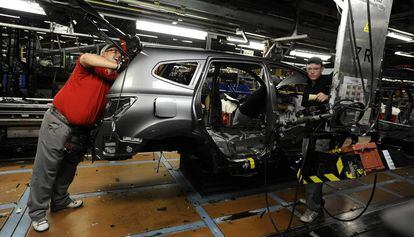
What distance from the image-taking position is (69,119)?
2322mm

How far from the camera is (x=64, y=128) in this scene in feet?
7.62

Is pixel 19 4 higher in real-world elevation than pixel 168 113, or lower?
higher

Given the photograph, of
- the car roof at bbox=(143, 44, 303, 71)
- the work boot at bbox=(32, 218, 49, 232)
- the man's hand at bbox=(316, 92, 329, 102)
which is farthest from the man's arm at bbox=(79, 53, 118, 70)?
the man's hand at bbox=(316, 92, 329, 102)

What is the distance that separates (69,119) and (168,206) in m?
1.44

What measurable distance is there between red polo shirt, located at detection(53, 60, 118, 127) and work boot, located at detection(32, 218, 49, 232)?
933mm

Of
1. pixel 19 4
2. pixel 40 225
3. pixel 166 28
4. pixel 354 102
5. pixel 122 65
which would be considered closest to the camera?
pixel 354 102

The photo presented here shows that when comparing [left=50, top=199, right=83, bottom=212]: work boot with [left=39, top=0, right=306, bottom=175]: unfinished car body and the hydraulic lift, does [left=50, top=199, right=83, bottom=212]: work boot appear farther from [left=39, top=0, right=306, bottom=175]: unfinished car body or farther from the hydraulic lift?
the hydraulic lift

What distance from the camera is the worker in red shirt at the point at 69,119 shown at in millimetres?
2262

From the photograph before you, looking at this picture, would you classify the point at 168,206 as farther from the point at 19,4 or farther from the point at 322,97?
the point at 19,4

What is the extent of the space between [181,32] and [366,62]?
3836 millimetres

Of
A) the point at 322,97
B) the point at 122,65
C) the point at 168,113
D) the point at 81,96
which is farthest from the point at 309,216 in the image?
the point at 81,96

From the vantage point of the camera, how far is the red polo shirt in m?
2.32

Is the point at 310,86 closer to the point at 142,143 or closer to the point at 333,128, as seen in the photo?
the point at 333,128

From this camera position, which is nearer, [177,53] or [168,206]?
[177,53]
